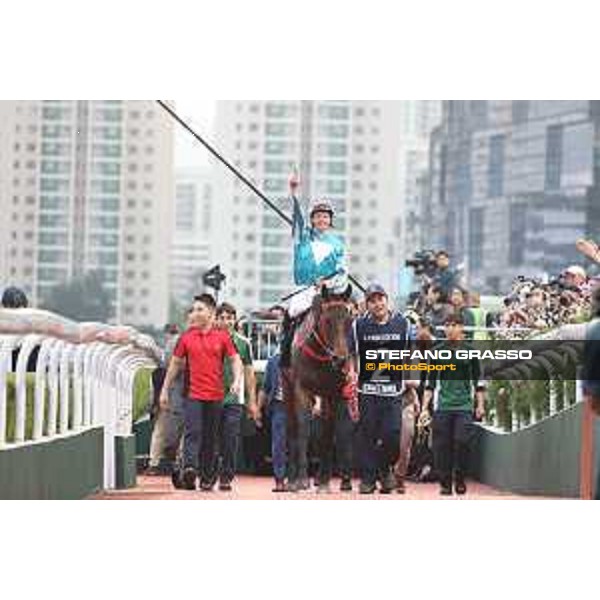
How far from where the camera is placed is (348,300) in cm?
1266

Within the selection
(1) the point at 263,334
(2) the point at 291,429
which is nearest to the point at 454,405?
(2) the point at 291,429

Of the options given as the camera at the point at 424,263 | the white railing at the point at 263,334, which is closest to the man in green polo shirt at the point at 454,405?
the camera at the point at 424,263

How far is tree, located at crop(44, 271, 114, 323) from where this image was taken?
12.5m

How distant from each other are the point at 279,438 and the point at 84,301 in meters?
1.00

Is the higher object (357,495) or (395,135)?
(395,135)

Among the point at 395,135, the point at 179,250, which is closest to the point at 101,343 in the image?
the point at 179,250

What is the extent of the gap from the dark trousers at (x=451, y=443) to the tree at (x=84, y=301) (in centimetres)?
143

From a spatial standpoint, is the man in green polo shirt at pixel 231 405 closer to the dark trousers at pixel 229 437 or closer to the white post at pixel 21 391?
the dark trousers at pixel 229 437

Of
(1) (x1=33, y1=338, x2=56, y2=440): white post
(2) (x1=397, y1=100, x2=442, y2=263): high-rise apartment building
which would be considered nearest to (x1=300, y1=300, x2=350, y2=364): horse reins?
(2) (x1=397, y1=100, x2=442, y2=263): high-rise apartment building

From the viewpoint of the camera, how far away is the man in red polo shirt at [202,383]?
12680mm

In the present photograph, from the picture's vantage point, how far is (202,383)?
42.1 ft
